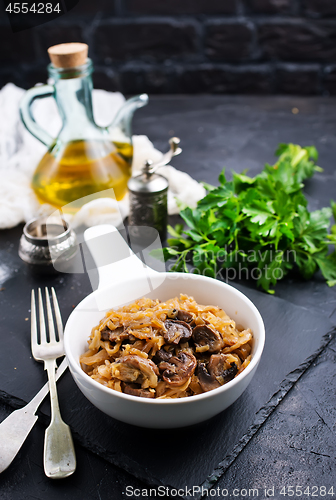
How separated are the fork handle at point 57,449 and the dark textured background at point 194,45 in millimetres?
3150

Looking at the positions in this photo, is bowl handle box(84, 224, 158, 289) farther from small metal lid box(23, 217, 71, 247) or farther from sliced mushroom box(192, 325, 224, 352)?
sliced mushroom box(192, 325, 224, 352)

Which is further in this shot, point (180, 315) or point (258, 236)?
point (258, 236)

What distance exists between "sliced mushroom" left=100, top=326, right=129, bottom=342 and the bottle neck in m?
1.03

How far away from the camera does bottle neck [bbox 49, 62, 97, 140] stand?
6.24ft

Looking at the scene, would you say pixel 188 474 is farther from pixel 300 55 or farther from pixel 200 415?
pixel 300 55

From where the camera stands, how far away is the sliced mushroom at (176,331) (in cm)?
122

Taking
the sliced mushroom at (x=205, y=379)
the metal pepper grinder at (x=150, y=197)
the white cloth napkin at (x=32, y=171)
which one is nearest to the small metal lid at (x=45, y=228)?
the white cloth napkin at (x=32, y=171)

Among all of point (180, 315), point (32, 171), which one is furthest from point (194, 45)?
point (180, 315)

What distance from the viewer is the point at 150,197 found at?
185 centimetres

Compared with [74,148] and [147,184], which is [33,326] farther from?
[74,148]

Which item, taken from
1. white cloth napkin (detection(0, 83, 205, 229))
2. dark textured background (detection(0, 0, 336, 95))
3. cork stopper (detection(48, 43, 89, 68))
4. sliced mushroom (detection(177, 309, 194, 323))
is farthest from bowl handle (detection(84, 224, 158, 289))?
dark textured background (detection(0, 0, 336, 95))

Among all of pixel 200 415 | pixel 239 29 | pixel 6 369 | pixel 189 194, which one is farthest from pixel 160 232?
pixel 239 29

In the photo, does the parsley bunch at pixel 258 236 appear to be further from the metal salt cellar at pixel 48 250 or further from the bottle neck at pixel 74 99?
the bottle neck at pixel 74 99

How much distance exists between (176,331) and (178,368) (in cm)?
11
